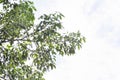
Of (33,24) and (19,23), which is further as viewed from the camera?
(33,24)

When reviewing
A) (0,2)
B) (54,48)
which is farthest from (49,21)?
(0,2)

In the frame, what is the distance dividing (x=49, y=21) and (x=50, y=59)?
2.22 meters

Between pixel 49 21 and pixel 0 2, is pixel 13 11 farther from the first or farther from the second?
pixel 49 21

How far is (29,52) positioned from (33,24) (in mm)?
1758

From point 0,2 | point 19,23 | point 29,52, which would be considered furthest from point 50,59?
point 0,2

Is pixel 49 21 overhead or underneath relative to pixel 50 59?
overhead

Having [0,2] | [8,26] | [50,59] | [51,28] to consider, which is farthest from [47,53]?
[0,2]

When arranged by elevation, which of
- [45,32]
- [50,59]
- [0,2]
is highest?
[0,2]

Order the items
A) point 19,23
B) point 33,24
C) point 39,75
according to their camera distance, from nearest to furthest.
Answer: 1. point 19,23
2. point 33,24
3. point 39,75

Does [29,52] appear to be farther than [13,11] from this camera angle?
Yes

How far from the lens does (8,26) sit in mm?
15680

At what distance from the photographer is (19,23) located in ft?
50.5

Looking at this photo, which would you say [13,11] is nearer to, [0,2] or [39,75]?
[0,2]

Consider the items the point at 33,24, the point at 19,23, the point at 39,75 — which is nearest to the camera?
the point at 19,23
